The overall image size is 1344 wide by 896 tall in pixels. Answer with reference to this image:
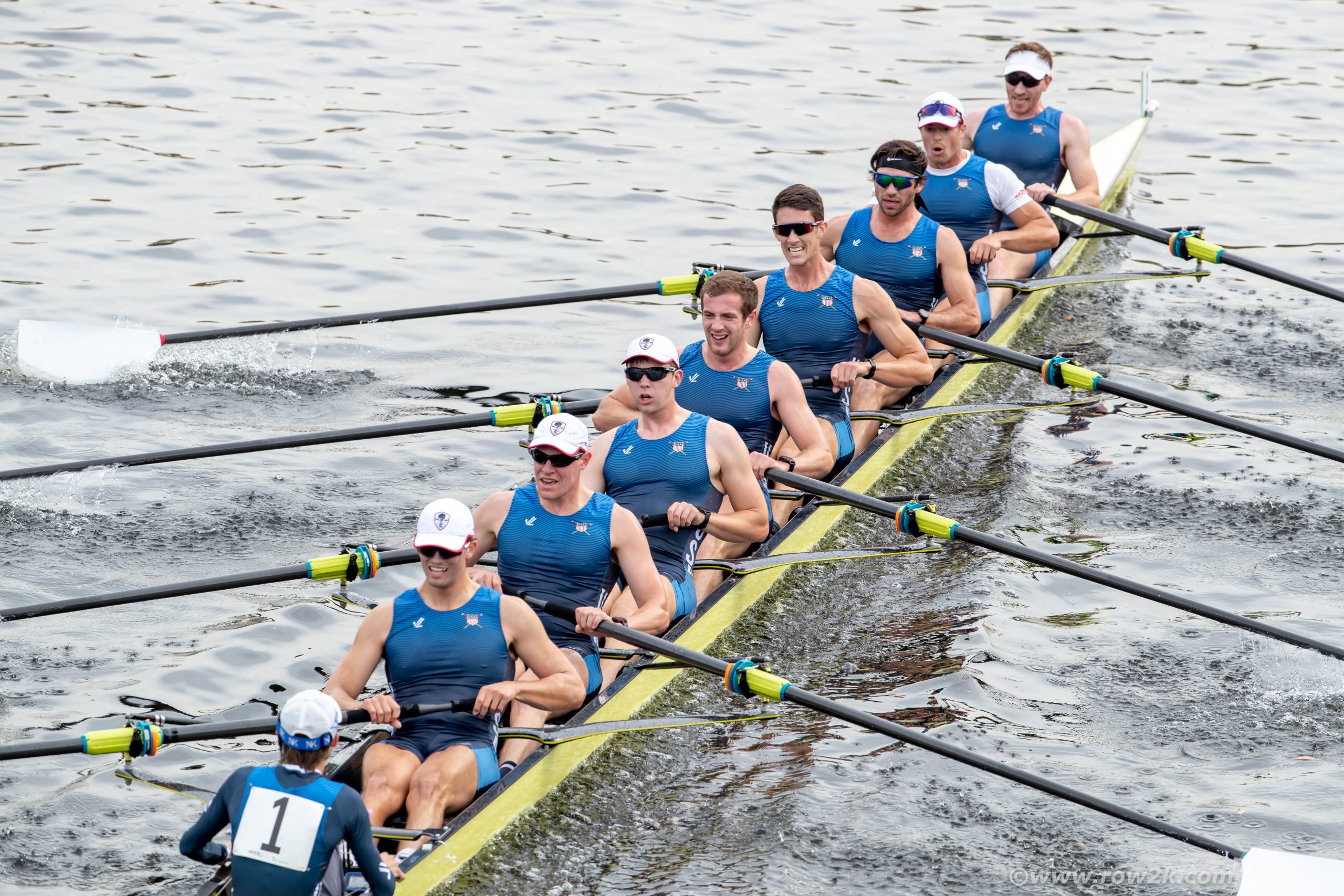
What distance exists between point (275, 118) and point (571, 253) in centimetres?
444

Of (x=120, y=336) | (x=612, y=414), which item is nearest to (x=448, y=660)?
(x=612, y=414)

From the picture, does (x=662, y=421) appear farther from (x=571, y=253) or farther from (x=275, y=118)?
(x=275, y=118)

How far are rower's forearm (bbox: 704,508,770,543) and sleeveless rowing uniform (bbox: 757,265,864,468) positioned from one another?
4.92ft

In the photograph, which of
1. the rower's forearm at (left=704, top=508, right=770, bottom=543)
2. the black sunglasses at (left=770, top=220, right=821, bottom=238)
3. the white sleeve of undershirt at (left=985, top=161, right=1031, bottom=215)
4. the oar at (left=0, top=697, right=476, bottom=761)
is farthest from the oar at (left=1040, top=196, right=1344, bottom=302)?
the oar at (left=0, top=697, right=476, bottom=761)

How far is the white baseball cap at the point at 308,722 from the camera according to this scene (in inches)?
194

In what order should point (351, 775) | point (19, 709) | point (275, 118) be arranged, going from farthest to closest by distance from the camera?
point (275, 118) < point (19, 709) < point (351, 775)

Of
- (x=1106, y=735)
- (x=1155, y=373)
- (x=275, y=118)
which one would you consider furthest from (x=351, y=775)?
(x=275, y=118)

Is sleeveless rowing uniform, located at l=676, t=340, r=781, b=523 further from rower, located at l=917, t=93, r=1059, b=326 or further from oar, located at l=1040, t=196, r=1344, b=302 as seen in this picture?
oar, located at l=1040, t=196, r=1344, b=302

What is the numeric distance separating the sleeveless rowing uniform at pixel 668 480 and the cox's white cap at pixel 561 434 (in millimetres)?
1024

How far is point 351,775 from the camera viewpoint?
241 inches

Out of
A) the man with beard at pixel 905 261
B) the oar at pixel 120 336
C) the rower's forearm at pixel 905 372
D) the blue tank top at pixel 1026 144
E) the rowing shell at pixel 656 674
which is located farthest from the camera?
the blue tank top at pixel 1026 144

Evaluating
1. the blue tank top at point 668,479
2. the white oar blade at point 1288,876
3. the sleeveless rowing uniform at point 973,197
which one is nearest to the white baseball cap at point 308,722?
the blue tank top at point 668,479

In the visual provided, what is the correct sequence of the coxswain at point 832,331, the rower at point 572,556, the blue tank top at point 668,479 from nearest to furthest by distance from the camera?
the rower at point 572,556 < the blue tank top at point 668,479 < the coxswain at point 832,331

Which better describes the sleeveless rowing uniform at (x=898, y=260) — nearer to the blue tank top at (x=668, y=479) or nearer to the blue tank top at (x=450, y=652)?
the blue tank top at (x=668, y=479)
